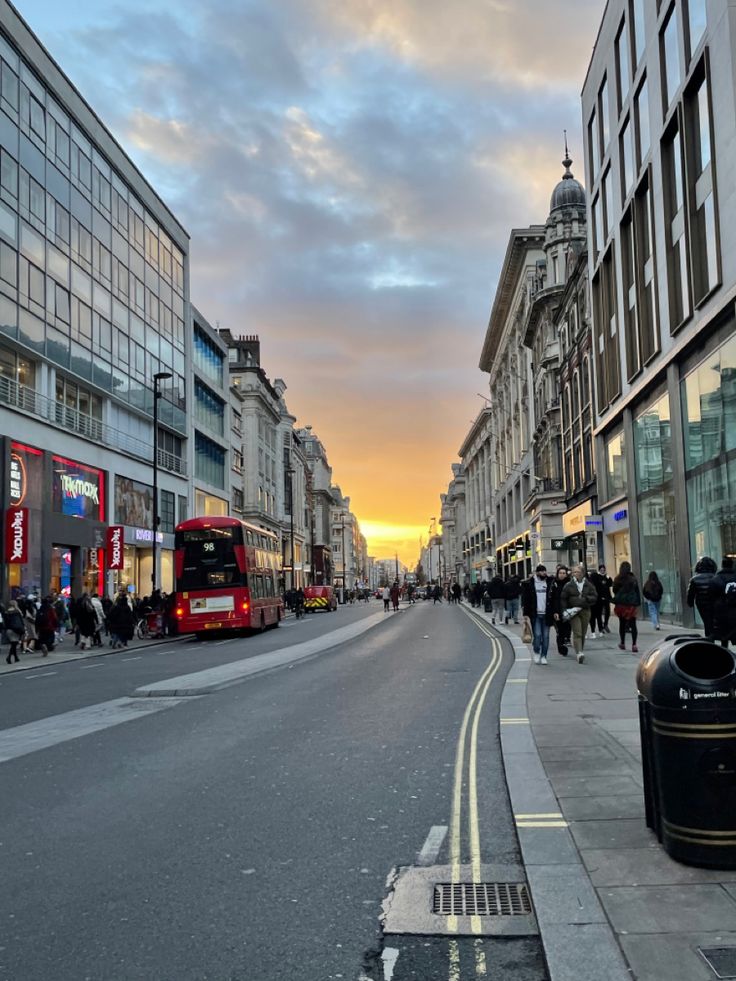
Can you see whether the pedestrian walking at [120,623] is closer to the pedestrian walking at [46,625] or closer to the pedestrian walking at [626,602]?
→ the pedestrian walking at [46,625]

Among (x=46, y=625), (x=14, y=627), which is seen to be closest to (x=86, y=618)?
(x=46, y=625)

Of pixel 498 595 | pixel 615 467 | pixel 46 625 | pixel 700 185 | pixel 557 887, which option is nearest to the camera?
pixel 557 887

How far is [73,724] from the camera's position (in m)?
10.4

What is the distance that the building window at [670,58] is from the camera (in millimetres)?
23555

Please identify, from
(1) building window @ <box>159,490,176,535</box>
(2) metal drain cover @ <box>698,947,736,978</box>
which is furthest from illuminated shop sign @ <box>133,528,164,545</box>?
(2) metal drain cover @ <box>698,947,736,978</box>

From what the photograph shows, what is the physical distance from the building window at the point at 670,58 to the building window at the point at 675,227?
1.07 metres

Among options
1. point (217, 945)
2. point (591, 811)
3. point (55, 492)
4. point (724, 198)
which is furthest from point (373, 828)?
point (55, 492)

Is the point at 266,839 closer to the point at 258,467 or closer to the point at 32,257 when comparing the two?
the point at 32,257

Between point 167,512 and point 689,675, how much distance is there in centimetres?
4405

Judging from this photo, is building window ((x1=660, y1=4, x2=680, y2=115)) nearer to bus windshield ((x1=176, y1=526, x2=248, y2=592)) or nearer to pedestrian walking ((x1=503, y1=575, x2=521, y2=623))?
pedestrian walking ((x1=503, y1=575, x2=521, y2=623))

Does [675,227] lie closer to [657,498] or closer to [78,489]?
[657,498]

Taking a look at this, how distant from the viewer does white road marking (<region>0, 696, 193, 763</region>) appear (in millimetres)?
9148

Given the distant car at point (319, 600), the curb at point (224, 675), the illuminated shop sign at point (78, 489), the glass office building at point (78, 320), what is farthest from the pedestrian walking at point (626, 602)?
the distant car at point (319, 600)

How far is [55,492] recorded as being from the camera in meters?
32.4
